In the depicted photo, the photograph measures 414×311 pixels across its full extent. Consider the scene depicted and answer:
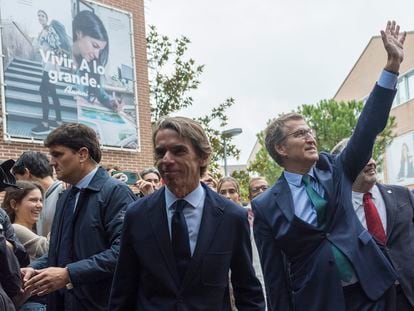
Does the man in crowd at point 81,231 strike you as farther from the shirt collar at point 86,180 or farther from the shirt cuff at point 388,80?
the shirt cuff at point 388,80

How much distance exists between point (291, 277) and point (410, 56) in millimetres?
40499

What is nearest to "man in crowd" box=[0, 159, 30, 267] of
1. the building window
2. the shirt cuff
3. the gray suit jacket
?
the shirt cuff

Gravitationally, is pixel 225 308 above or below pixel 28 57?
below

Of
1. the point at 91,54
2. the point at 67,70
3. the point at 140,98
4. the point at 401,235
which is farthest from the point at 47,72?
the point at 401,235

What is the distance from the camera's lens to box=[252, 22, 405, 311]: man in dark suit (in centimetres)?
368

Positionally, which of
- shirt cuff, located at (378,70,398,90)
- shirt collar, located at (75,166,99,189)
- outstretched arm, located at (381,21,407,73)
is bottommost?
shirt collar, located at (75,166,99,189)

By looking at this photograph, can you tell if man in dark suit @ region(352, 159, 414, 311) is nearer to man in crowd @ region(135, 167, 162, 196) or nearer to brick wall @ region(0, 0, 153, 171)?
man in crowd @ region(135, 167, 162, 196)

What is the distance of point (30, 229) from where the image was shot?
5.38 m

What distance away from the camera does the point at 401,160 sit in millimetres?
43969

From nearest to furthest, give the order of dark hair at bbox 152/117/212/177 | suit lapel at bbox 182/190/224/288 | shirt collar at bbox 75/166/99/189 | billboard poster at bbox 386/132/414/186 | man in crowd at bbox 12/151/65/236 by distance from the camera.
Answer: suit lapel at bbox 182/190/224/288, dark hair at bbox 152/117/212/177, shirt collar at bbox 75/166/99/189, man in crowd at bbox 12/151/65/236, billboard poster at bbox 386/132/414/186

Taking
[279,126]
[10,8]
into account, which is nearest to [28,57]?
[10,8]

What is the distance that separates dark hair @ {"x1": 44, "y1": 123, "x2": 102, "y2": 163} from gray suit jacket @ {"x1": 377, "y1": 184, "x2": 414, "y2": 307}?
212cm

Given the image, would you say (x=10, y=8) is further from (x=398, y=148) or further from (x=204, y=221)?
(x=398, y=148)

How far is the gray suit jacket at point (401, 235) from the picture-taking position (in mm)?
4160
